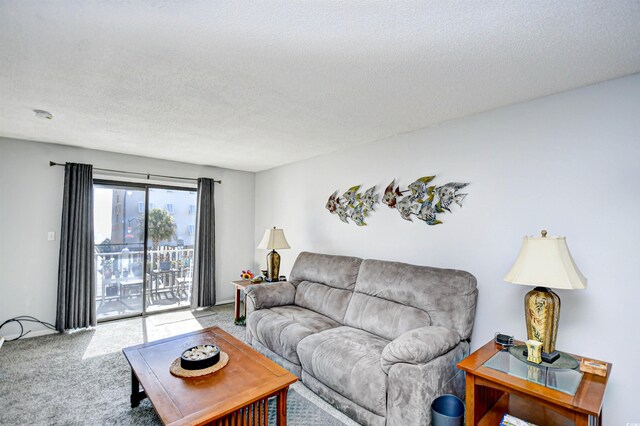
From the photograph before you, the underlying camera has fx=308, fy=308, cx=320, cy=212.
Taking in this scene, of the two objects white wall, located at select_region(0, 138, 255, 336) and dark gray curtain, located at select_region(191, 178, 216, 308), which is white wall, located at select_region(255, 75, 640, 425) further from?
white wall, located at select_region(0, 138, 255, 336)

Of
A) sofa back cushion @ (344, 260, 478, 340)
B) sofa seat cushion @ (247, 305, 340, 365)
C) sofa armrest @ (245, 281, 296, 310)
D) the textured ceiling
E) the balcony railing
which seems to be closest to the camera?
the textured ceiling

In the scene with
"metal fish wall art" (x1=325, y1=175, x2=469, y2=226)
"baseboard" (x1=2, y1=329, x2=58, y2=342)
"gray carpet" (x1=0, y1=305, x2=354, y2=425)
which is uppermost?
"metal fish wall art" (x1=325, y1=175, x2=469, y2=226)

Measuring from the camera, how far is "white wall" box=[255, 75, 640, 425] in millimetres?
1938

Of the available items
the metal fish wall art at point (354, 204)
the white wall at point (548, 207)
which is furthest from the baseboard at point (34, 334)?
the white wall at point (548, 207)

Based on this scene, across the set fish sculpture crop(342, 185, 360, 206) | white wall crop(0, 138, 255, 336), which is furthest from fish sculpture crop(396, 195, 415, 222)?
white wall crop(0, 138, 255, 336)

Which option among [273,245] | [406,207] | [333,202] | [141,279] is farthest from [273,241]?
[141,279]

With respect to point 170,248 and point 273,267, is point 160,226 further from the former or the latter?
point 273,267

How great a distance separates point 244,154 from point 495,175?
10.1 ft

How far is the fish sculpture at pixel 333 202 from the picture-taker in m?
4.01

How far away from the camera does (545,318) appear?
5.98ft

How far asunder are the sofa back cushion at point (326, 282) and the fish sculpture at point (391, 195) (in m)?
0.70

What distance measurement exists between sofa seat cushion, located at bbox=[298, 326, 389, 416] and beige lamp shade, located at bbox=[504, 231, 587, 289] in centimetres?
109

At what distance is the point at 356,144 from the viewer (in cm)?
372

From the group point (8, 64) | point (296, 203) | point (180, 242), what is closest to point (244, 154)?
point (296, 203)
